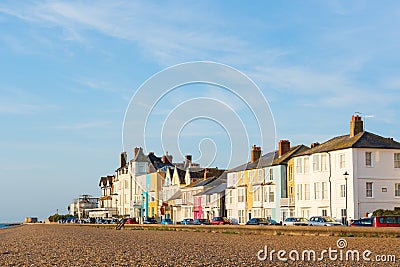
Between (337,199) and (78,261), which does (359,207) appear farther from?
(78,261)

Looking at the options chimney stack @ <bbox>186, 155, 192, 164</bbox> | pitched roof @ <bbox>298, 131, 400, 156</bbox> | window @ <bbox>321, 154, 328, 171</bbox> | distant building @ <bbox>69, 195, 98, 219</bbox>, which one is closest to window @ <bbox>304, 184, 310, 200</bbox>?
window @ <bbox>321, 154, 328, 171</bbox>

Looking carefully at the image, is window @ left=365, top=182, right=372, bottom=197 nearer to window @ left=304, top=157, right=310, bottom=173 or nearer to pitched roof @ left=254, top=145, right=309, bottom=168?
window @ left=304, top=157, right=310, bottom=173

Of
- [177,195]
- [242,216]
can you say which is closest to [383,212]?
[242,216]

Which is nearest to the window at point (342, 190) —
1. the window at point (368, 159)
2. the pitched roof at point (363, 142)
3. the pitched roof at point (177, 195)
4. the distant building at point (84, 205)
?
the window at point (368, 159)

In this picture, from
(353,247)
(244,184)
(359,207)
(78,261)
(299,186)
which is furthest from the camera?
(244,184)

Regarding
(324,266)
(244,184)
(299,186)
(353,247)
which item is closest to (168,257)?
(324,266)

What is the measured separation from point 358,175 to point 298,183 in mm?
8277

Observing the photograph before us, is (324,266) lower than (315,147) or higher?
lower

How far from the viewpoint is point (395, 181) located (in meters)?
54.3

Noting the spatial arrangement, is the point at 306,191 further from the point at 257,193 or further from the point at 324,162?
the point at 257,193

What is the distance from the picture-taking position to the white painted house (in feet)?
175

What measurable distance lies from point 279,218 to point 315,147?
822 cm

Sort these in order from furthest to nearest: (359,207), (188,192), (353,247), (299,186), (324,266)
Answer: (188,192) < (299,186) < (359,207) < (353,247) < (324,266)

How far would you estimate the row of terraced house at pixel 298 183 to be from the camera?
53594 millimetres
